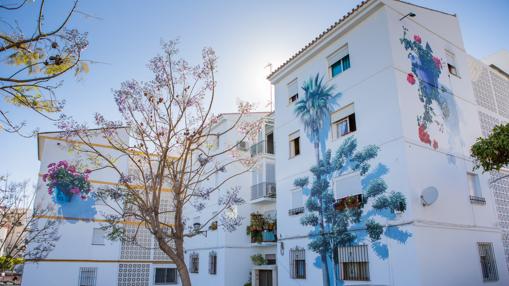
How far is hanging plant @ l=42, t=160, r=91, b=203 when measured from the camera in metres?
25.8

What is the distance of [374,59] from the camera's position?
13625mm

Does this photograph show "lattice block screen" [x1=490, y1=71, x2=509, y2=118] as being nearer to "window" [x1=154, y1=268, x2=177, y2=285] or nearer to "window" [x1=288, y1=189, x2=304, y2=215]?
"window" [x1=288, y1=189, x2=304, y2=215]

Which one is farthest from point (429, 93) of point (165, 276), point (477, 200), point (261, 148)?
point (165, 276)

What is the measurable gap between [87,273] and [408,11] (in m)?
24.9

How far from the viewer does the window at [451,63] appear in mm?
15384

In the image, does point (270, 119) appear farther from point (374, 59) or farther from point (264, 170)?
point (374, 59)

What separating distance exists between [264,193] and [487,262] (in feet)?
38.6

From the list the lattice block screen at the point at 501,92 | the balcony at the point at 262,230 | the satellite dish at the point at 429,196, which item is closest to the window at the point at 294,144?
the balcony at the point at 262,230

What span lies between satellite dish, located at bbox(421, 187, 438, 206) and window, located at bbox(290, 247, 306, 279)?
5.61 m

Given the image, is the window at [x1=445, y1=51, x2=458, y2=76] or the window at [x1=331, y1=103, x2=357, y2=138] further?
the window at [x1=445, y1=51, x2=458, y2=76]

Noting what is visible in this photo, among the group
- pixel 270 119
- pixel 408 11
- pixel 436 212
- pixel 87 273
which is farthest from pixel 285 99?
pixel 87 273

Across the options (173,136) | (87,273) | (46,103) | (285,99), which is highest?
(285,99)

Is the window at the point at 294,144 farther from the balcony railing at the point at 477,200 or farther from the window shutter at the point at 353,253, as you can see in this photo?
the balcony railing at the point at 477,200

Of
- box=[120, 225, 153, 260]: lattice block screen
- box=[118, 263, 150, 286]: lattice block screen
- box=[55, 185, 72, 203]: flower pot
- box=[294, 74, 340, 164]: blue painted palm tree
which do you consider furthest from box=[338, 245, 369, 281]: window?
box=[55, 185, 72, 203]: flower pot
